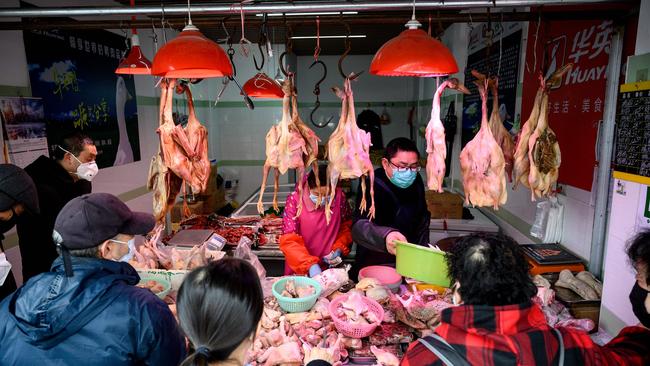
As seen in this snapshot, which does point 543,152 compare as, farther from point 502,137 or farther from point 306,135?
point 306,135

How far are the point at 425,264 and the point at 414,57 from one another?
108 cm

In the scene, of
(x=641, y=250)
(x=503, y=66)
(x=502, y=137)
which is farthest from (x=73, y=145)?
(x=503, y=66)

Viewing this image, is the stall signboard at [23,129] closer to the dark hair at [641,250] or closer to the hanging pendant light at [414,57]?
→ the hanging pendant light at [414,57]

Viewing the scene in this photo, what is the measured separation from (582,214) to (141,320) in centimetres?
337

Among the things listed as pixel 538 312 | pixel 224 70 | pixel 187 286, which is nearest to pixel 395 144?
pixel 224 70

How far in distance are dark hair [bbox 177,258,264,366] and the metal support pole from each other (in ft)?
9.27

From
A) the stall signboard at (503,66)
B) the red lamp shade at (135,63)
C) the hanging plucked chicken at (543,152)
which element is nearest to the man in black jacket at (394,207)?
the hanging plucked chicken at (543,152)

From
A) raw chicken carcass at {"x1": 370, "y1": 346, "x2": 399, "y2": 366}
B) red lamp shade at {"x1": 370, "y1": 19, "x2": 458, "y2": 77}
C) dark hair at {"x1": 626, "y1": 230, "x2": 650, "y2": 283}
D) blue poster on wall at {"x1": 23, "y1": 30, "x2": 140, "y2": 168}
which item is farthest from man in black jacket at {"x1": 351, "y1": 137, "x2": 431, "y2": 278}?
blue poster on wall at {"x1": 23, "y1": 30, "x2": 140, "y2": 168}

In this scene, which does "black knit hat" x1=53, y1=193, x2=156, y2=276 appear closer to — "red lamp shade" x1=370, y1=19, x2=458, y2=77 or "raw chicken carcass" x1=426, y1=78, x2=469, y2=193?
"red lamp shade" x1=370, y1=19, x2=458, y2=77

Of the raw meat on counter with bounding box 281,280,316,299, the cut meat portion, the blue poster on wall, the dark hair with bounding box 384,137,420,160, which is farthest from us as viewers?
the blue poster on wall

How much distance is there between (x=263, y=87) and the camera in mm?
3605

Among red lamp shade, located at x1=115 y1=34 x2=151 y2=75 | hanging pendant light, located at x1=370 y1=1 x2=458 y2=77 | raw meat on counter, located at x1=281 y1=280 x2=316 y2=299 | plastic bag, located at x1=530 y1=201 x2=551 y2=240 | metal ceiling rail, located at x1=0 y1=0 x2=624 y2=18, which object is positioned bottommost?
raw meat on counter, located at x1=281 y1=280 x2=316 y2=299

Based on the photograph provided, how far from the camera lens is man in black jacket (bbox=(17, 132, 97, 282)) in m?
3.27

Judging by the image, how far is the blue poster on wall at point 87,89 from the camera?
13.6 feet
